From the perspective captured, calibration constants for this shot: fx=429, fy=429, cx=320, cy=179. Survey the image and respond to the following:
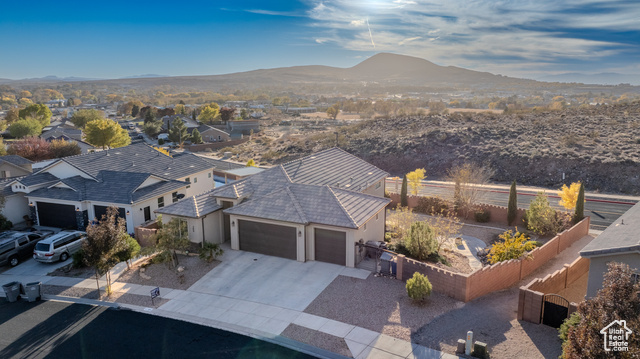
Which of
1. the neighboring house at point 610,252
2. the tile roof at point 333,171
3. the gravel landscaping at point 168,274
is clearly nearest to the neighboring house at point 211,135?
the tile roof at point 333,171

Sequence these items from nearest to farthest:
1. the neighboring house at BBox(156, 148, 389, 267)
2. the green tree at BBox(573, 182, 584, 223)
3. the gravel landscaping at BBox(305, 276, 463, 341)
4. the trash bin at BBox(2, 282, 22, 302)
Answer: the gravel landscaping at BBox(305, 276, 463, 341) → the trash bin at BBox(2, 282, 22, 302) → the neighboring house at BBox(156, 148, 389, 267) → the green tree at BBox(573, 182, 584, 223)

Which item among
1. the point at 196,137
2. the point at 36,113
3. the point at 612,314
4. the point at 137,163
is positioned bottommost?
the point at 196,137

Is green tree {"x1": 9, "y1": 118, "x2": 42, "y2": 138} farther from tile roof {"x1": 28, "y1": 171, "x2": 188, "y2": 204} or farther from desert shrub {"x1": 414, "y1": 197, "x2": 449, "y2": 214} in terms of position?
desert shrub {"x1": 414, "y1": 197, "x2": 449, "y2": 214}

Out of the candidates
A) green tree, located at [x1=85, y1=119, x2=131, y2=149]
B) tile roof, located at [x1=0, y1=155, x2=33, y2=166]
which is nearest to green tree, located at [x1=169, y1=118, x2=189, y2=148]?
green tree, located at [x1=85, y1=119, x2=131, y2=149]

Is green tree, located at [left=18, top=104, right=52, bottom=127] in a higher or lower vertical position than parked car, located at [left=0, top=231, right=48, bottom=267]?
higher

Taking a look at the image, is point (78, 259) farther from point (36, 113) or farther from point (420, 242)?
point (36, 113)

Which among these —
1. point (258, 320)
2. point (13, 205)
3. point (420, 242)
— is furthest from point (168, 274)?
point (13, 205)

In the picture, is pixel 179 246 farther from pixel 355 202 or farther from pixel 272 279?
pixel 355 202
